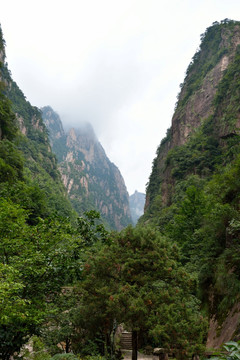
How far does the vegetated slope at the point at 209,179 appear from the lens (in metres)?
11.4

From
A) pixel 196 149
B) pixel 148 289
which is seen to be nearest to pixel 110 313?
pixel 148 289

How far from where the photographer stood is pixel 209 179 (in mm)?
35188

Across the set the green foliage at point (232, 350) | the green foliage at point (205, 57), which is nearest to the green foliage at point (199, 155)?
the green foliage at point (205, 57)

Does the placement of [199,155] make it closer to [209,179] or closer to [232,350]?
[209,179]

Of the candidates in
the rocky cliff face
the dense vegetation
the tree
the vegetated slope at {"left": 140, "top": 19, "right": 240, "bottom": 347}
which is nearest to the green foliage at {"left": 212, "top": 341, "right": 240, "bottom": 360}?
the dense vegetation

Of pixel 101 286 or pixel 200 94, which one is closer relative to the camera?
pixel 101 286

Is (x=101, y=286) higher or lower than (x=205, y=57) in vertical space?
lower

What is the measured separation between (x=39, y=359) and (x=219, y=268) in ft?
26.5

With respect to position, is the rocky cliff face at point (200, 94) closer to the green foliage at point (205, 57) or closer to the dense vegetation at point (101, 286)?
the green foliage at point (205, 57)

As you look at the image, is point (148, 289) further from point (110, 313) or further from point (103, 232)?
point (103, 232)

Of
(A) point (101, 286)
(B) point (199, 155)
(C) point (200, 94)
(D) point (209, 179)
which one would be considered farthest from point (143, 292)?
(C) point (200, 94)

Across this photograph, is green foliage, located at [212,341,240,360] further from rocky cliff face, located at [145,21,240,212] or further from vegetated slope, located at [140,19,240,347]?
rocky cliff face, located at [145,21,240,212]

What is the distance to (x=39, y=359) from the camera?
728 centimetres

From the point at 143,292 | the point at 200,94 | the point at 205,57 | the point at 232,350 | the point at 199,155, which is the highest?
the point at 205,57
